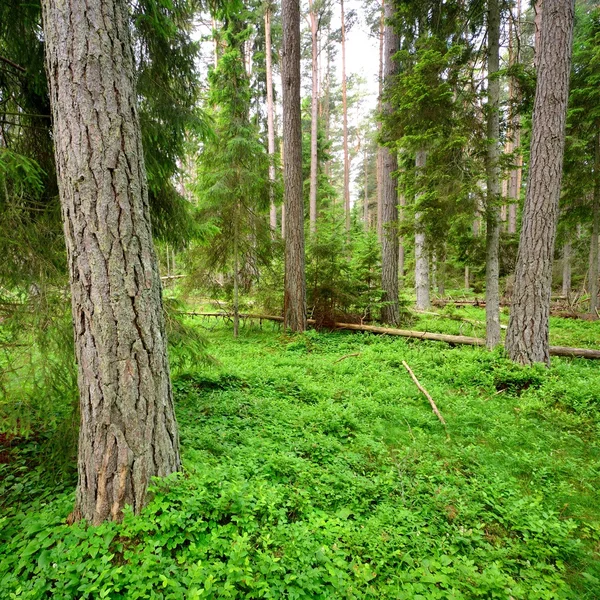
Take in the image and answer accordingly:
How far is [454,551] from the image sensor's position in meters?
2.44

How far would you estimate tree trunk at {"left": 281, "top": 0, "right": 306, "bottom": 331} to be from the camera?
771 cm

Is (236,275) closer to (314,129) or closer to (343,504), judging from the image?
(343,504)

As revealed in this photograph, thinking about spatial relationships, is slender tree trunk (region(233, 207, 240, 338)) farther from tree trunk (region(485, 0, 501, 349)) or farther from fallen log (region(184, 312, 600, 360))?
tree trunk (region(485, 0, 501, 349))

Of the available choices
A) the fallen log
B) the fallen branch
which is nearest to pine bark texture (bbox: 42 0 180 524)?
the fallen branch

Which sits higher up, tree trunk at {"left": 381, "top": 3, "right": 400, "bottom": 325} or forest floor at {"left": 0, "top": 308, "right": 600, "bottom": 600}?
tree trunk at {"left": 381, "top": 3, "right": 400, "bottom": 325}

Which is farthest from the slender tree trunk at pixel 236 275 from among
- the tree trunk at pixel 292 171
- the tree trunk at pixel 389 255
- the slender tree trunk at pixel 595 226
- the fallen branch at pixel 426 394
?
the slender tree trunk at pixel 595 226

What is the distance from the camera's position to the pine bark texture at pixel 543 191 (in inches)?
209

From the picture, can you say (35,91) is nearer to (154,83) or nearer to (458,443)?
(154,83)

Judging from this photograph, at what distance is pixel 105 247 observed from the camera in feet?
7.32

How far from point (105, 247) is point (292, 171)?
6.68 metres

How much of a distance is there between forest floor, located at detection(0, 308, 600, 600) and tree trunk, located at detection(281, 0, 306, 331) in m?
3.66

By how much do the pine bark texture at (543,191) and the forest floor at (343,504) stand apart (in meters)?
0.83

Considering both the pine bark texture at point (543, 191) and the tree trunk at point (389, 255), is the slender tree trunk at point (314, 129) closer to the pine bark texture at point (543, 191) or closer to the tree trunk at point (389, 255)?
the tree trunk at point (389, 255)

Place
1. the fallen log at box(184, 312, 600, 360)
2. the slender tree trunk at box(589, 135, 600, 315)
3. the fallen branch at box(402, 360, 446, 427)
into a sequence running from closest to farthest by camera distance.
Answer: the fallen branch at box(402, 360, 446, 427), the fallen log at box(184, 312, 600, 360), the slender tree trunk at box(589, 135, 600, 315)
